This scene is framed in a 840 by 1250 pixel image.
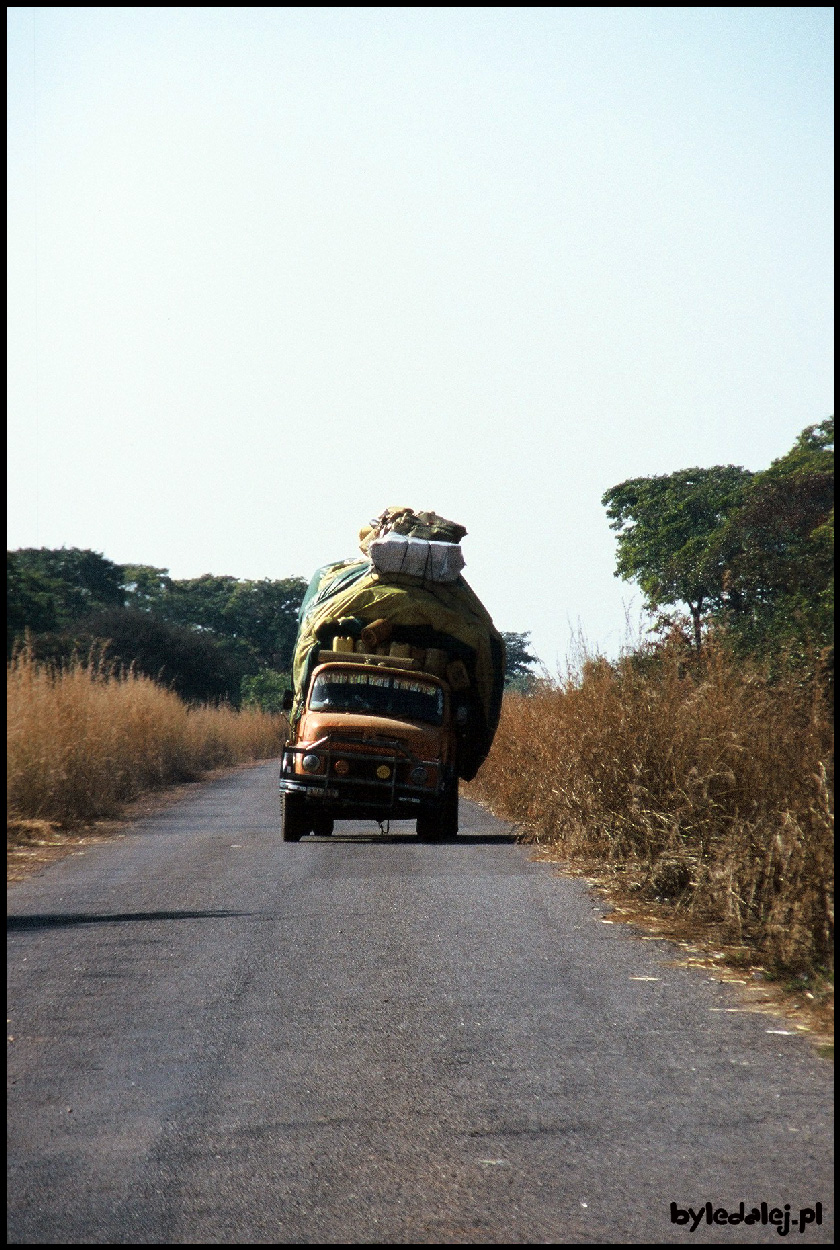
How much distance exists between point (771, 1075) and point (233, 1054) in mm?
2212

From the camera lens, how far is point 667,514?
120 ft

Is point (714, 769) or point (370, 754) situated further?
point (370, 754)

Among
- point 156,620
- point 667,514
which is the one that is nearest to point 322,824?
point 667,514

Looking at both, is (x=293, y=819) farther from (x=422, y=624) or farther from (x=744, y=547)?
(x=744, y=547)

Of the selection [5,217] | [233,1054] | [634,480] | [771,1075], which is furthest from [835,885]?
[634,480]

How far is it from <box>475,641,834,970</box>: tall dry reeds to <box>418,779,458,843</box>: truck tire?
43.6 inches

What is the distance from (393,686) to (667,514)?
68.5ft

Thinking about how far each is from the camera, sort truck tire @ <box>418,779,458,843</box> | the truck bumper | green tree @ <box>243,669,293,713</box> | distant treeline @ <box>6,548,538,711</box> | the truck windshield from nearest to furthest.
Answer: the truck bumper → truck tire @ <box>418,779,458,843</box> → the truck windshield → distant treeline @ <box>6,548,538,711</box> → green tree @ <box>243,669,293,713</box>

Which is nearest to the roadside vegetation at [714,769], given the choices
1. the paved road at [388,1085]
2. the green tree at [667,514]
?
the paved road at [388,1085]

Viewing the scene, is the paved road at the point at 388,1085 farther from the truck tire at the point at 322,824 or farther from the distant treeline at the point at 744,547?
the truck tire at the point at 322,824

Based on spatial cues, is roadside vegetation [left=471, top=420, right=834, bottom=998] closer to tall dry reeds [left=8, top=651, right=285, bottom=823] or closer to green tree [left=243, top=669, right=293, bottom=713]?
tall dry reeds [left=8, top=651, right=285, bottom=823]

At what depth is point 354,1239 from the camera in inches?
152

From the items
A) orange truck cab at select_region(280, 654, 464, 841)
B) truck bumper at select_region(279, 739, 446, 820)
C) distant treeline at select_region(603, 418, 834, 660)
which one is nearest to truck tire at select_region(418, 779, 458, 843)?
orange truck cab at select_region(280, 654, 464, 841)

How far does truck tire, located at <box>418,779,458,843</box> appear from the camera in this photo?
16.9 metres
